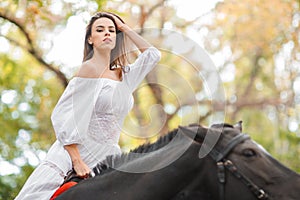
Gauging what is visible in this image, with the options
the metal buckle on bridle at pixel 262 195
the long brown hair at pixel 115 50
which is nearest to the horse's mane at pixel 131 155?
the metal buckle on bridle at pixel 262 195

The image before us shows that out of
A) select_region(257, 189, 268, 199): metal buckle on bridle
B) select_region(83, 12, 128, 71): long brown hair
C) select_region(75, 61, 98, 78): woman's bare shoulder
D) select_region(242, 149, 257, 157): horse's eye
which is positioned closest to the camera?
select_region(257, 189, 268, 199): metal buckle on bridle

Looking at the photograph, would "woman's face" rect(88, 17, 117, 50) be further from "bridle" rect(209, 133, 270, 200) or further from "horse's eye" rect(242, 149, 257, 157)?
"horse's eye" rect(242, 149, 257, 157)

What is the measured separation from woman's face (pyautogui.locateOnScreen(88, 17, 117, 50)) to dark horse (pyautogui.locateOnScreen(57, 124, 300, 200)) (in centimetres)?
100

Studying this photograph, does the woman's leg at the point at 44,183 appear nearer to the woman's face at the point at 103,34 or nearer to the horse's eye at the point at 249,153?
the woman's face at the point at 103,34

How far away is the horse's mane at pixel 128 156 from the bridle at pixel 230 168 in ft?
1.30

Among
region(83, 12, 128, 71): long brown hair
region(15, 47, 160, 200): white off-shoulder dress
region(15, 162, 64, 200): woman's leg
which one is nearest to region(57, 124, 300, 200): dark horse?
region(15, 162, 64, 200): woman's leg

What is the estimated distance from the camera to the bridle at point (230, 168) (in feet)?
15.1

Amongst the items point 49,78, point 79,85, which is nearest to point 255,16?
point 49,78

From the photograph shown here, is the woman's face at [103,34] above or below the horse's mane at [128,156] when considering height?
above

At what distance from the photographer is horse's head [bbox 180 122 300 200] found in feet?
15.1

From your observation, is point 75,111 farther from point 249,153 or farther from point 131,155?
point 249,153

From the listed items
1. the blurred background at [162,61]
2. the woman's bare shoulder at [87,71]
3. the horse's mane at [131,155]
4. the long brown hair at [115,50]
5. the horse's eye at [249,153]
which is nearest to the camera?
the horse's eye at [249,153]

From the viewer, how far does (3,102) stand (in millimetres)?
17438

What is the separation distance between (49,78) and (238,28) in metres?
7.83
